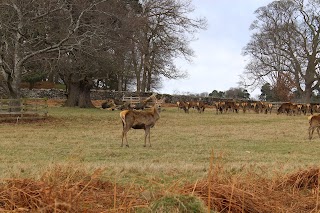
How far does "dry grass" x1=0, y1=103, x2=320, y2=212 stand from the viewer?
3.94m

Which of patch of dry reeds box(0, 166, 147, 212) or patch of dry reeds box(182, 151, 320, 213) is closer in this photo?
patch of dry reeds box(0, 166, 147, 212)

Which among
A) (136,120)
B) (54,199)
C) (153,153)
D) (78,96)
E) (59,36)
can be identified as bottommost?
(153,153)

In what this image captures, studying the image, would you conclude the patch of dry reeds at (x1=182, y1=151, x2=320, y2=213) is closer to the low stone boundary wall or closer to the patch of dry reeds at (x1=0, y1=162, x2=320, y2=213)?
the patch of dry reeds at (x1=0, y1=162, x2=320, y2=213)

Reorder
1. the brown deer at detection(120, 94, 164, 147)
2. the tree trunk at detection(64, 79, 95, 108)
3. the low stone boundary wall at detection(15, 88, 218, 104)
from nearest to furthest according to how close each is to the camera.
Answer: the brown deer at detection(120, 94, 164, 147), the tree trunk at detection(64, 79, 95, 108), the low stone boundary wall at detection(15, 88, 218, 104)

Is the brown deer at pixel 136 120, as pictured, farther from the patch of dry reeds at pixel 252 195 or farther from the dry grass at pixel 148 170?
the patch of dry reeds at pixel 252 195

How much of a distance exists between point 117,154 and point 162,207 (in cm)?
829

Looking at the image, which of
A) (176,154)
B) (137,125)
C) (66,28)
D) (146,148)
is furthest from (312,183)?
(66,28)

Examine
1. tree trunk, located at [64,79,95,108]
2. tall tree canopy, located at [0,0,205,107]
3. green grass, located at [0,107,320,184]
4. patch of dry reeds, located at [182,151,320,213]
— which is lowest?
green grass, located at [0,107,320,184]

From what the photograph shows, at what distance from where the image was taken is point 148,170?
8.19 metres

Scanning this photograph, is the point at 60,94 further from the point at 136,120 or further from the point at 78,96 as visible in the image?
the point at 136,120

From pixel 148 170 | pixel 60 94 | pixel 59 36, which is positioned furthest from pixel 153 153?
A: pixel 60 94

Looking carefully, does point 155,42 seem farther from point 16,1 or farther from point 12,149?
point 12,149

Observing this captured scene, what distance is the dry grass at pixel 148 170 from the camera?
12.9 ft

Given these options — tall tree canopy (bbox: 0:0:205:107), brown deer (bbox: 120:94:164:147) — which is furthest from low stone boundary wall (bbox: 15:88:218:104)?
brown deer (bbox: 120:94:164:147)
